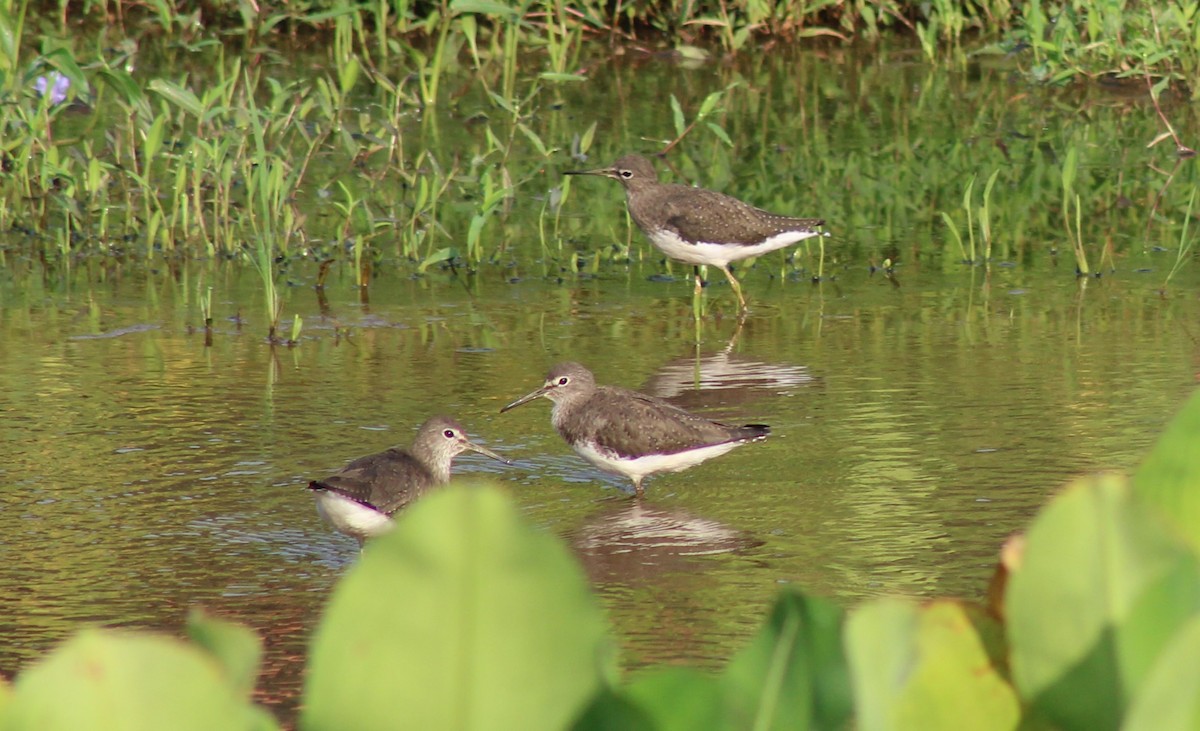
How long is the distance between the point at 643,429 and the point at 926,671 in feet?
18.2

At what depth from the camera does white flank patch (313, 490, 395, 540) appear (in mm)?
5930

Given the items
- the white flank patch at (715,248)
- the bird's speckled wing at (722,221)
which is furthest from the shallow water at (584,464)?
the bird's speckled wing at (722,221)

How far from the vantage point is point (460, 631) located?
1227 millimetres

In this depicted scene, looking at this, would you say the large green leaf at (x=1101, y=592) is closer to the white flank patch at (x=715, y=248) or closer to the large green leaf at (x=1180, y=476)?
the large green leaf at (x=1180, y=476)

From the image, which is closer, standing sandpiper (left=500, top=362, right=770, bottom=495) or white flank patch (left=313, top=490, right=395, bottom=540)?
white flank patch (left=313, top=490, right=395, bottom=540)

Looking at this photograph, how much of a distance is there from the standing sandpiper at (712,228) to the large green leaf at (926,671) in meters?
8.45

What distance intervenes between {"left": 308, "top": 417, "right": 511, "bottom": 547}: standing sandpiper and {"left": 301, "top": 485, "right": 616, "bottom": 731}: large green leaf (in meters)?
4.55

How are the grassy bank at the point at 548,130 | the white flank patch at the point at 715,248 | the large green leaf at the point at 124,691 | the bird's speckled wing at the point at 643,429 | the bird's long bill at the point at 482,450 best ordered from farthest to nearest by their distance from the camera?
the grassy bank at the point at 548,130
the white flank patch at the point at 715,248
the bird's speckled wing at the point at 643,429
the bird's long bill at the point at 482,450
the large green leaf at the point at 124,691

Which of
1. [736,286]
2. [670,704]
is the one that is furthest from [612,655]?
[736,286]

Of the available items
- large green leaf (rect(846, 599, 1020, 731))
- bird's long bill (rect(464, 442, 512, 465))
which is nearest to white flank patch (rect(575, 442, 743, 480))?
bird's long bill (rect(464, 442, 512, 465))

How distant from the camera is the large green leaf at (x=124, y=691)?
3.82ft

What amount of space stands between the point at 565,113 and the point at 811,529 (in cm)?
875

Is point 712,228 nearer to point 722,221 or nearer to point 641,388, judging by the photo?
point 722,221

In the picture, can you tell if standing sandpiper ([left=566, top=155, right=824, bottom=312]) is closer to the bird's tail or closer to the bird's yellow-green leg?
the bird's yellow-green leg
